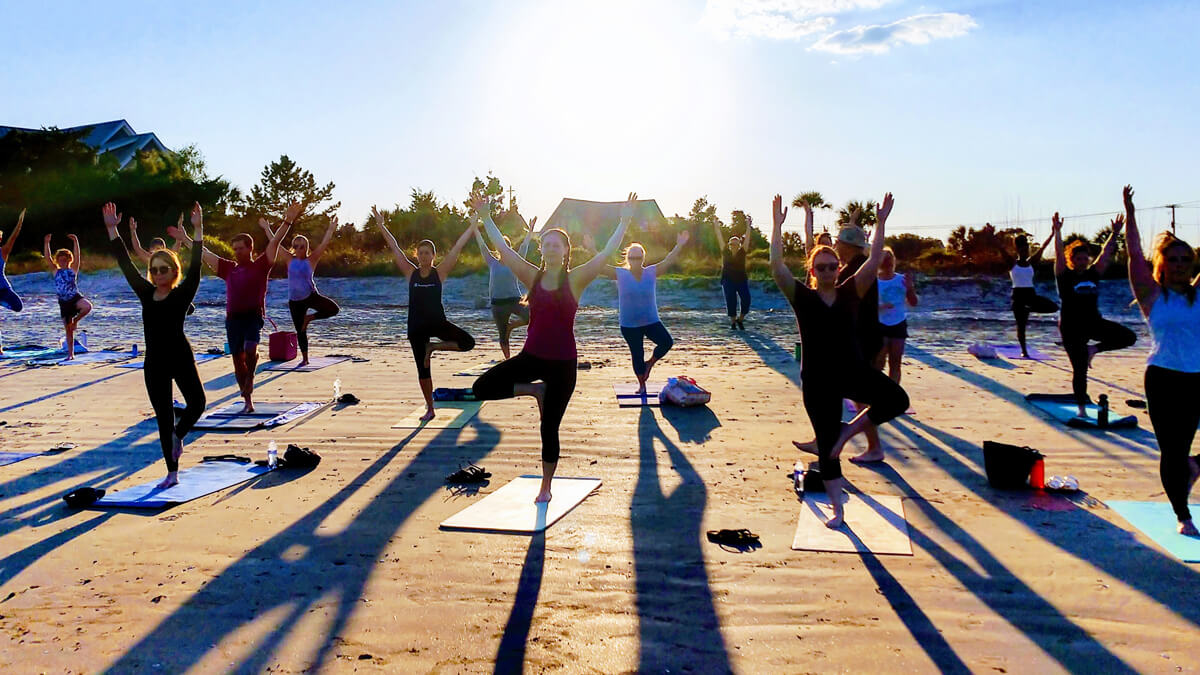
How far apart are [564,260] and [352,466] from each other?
2998 mm

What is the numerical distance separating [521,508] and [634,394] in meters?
4.85

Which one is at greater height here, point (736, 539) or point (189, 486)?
point (189, 486)

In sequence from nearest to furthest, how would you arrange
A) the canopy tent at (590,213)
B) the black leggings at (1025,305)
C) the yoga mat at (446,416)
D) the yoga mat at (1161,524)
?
the yoga mat at (1161,524)
the yoga mat at (446,416)
the black leggings at (1025,305)
the canopy tent at (590,213)

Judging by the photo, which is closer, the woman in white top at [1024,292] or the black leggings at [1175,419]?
the black leggings at [1175,419]

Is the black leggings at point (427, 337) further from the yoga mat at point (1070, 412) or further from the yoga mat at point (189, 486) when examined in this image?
the yoga mat at point (1070, 412)

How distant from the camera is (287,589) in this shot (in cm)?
493

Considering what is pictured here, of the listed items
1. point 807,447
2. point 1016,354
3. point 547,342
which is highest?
point 547,342

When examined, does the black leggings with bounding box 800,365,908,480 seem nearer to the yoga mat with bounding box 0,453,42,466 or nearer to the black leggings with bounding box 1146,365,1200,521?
the black leggings with bounding box 1146,365,1200,521

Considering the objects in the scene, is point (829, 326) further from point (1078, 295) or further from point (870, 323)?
point (1078, 295)

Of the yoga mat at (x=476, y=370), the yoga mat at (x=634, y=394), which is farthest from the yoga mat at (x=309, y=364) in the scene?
the yoga mat at (x=634, y=394)

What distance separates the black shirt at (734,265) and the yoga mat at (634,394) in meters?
7.13

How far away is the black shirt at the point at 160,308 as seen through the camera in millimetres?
6695

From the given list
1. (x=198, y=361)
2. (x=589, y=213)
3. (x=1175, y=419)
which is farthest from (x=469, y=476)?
(x=589, y=213)

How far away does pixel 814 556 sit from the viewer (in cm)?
535
